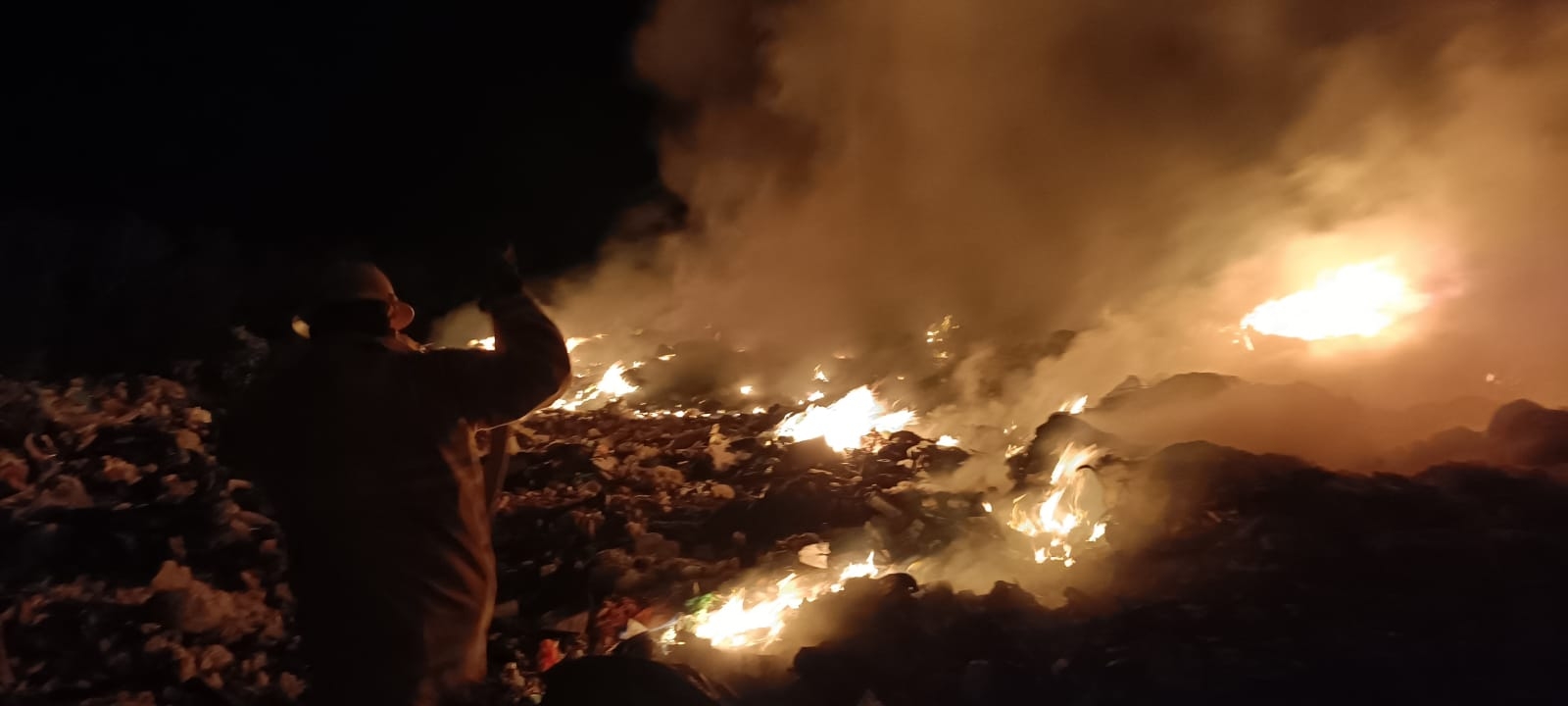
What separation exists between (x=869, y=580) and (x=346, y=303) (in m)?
2.92

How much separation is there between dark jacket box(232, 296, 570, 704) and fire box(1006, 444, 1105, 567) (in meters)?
3.65

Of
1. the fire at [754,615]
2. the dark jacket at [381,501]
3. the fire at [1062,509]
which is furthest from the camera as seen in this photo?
the fire at [1062,509]

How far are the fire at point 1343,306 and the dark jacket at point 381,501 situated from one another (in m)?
5.49

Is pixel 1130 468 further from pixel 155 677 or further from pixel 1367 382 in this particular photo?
pixel 155 677

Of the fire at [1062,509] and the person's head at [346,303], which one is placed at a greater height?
the person's head at [346,303]

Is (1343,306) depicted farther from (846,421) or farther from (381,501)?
(381,501)

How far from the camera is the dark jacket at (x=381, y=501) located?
293 cm

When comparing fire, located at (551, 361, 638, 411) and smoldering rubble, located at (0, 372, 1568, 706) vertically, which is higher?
fire, located at (551, 361, 638, 411)

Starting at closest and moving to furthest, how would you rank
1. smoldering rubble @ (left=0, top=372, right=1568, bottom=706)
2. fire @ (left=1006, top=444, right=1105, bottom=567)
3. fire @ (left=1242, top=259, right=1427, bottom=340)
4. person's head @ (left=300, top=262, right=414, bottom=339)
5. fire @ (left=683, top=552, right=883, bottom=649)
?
1. person's head @ (left=300, top=262, right=414, bottom=339)
2. smoldering rubble @ (left=0, top=372, right=1568, bottom=706)
3. fire @ (left=683, top=552, right=883, bottom=649)
4. fire @ (left=1006, top=444, right=1105, bottom=567)
5. fire @ (left=1242, top=259, right=1427, bottom=340)

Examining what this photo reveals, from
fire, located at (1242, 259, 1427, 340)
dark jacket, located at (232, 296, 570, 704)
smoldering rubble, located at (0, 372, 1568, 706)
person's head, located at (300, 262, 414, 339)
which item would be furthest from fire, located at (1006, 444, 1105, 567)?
person's head, located at (300, 262, 414, 339)

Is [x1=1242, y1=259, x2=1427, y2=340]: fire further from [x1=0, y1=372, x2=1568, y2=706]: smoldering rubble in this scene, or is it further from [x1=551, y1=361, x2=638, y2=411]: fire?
[x1=551, y1=361, x2=638, y2=411]: fire

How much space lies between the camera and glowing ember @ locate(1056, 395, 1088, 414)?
671 centimetres

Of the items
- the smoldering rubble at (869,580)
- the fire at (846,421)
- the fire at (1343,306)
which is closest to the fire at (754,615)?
the smoldering rubble at (869,580)

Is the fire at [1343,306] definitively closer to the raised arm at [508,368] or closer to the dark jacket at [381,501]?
the raised arm at [508,368]
